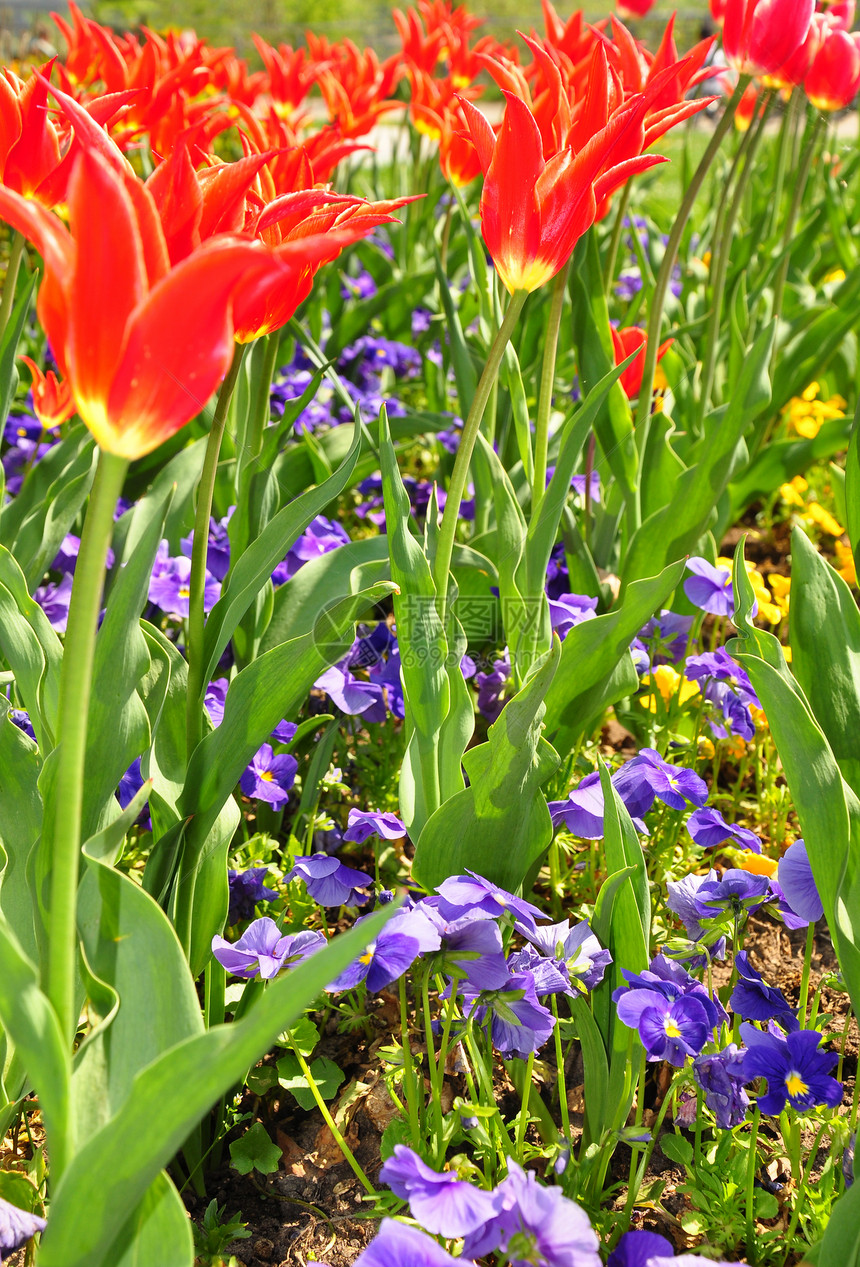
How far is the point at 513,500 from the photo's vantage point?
168 cm

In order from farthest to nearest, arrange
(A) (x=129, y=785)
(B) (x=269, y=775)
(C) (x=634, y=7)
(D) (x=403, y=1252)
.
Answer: (C) (x=634, y=7) < (B) (x=269, y=775) < (A) (x=129, y=785) < (D) (x=403, y=1252)

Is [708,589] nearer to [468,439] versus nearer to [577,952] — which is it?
[468,439]

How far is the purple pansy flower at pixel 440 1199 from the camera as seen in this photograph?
0.82m

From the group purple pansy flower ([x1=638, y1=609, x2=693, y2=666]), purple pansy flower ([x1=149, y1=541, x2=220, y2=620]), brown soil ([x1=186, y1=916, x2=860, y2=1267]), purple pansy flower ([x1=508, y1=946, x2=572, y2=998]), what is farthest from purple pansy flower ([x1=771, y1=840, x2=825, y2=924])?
purple pansy flower ([x1=149, y1=541, x2=220, y2=620])

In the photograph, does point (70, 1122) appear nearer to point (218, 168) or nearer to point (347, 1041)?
point (347, 1041)

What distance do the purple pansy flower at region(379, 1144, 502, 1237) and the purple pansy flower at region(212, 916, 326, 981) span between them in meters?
0.27

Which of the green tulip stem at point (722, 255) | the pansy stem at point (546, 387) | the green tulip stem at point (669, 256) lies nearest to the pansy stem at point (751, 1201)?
the pansy stem at point (546, 387)

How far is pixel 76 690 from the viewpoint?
0.75 metres

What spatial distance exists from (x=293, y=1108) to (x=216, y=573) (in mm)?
934

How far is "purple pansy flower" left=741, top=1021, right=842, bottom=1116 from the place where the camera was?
3.40 ft

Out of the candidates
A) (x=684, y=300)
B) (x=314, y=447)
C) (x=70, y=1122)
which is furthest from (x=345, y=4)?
(x=70, y=1122)

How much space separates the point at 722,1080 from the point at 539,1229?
0.32m

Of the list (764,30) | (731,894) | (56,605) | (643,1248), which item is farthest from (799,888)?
(764,30)

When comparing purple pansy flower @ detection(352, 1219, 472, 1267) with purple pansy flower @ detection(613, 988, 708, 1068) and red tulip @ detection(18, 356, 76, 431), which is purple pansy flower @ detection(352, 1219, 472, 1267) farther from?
red tulip @ detection(18, 356, 76, 431)
